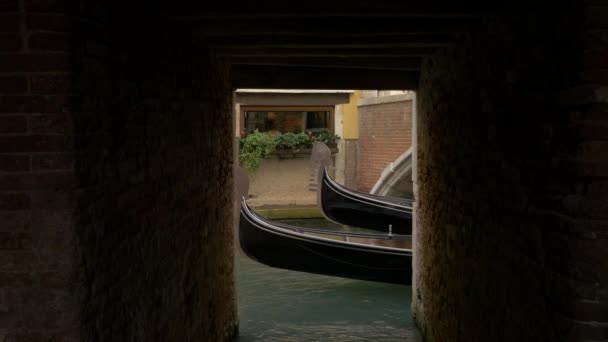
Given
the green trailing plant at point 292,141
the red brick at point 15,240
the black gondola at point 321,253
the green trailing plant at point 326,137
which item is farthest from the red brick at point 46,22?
the green trailing plant at point 326,137

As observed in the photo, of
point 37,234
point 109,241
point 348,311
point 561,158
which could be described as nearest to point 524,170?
point 561,158

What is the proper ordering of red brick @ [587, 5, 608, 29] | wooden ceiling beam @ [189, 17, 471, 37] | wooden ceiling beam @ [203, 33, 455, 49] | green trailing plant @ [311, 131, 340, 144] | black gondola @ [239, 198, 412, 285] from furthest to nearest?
green trailing plant @ [311, 131, 340, 144] < black gondola @ [239, 198, 412, 285] < wooden ceiling beam @ [203, 33, 455, 49] < wooden ceiling beam @ [189, 17, 471, 37] < red brick @ [587, 5, 608, 29]

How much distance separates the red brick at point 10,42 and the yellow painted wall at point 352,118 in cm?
1072

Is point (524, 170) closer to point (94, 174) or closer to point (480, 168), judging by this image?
point (480, 168)

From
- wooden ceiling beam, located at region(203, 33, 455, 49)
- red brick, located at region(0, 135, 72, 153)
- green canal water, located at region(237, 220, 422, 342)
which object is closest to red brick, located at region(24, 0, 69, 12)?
red brick, located at region(0, 135, 72, 153)

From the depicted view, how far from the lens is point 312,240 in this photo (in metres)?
6.09

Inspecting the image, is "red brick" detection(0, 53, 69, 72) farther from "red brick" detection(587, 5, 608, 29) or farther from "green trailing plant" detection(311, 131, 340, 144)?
"green trailing plant" detection(311, 131, 340, 144)

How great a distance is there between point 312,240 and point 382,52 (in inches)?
114

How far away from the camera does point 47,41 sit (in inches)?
61.1

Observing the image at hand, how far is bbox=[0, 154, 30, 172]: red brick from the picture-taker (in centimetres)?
158

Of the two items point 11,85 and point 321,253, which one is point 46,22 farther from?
point 321,253

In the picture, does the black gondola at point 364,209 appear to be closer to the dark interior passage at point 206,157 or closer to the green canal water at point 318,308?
the green canal water at point 318,308

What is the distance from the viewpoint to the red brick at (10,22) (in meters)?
1.56

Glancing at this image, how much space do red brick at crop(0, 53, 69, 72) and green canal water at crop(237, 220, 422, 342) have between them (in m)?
3.57
